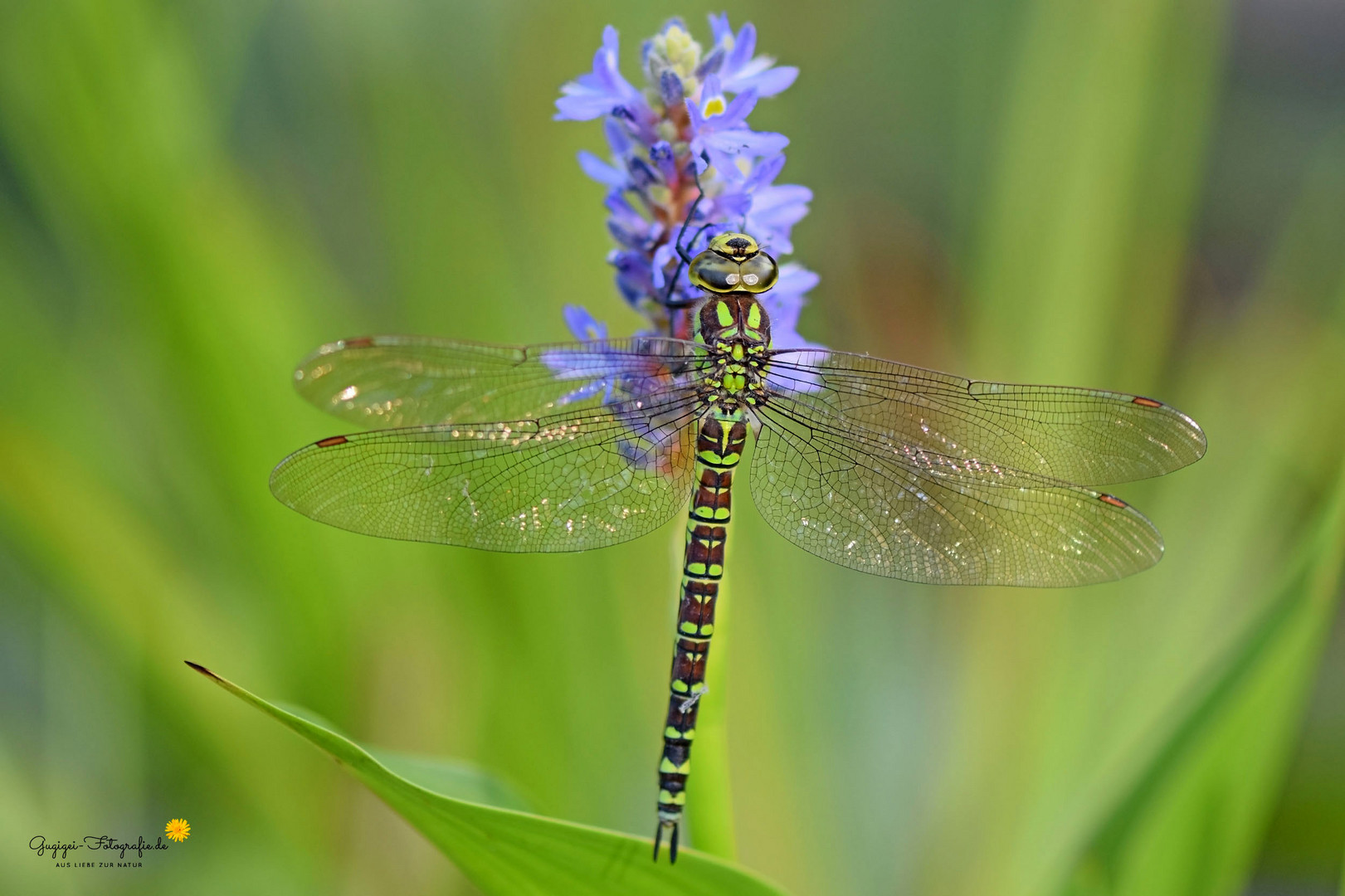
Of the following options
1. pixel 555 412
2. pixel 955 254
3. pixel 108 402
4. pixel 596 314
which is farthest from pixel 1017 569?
pixel 108 402

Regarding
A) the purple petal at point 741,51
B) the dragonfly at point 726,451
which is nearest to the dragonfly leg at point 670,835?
the dragonfly at point 726,451

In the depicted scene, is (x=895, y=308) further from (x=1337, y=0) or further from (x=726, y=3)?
(x=1337, y=0)

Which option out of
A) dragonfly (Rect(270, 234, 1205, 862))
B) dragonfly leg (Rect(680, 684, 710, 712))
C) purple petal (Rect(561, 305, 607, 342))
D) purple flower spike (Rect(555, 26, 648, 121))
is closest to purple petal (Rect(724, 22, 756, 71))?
purple flower spike (Rect(555, 26, 648, 121))

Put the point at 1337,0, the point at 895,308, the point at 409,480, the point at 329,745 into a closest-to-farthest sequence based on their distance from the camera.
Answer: the point at 329,745 → the point at 409,480 → the point at 895,308 → the point at 1337,0

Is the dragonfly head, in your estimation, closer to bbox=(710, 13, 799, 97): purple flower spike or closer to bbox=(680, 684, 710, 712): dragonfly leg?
bbox=(710, 13, 799, 97): purple flower spike

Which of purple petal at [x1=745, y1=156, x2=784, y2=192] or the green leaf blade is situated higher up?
purple petal at [x1=745, y1=156, x2=784, y2=192]

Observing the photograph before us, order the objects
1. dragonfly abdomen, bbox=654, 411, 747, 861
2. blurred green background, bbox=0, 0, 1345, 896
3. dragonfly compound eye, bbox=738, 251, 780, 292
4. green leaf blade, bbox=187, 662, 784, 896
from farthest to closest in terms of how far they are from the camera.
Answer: blurred green background, bbox=0, 0, 1345, 896 → dragonfly compound eye, bbox=738, 251, 780, 292 → dragonfly abdomen, bbox=654, 411, 747, 861 → green leaf blade, bbox=187, 662, 784, 896

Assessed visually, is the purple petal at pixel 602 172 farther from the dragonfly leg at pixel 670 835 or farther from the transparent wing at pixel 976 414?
the dragonfly leg at pixel 670 835
